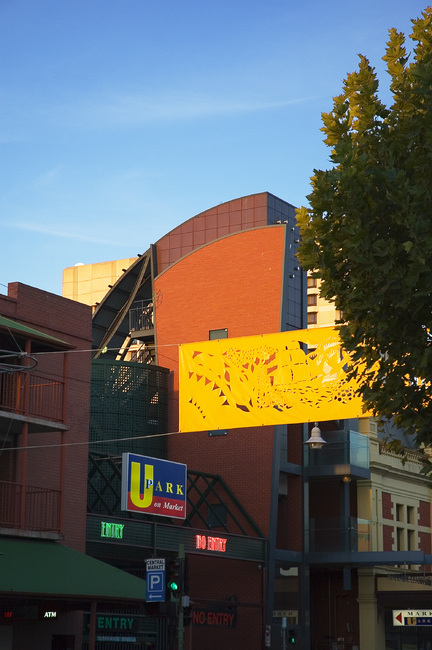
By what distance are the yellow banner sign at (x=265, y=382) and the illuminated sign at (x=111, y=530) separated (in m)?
4.35

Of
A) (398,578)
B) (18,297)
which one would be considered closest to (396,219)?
(18,297)

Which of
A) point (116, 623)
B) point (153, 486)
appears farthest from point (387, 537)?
point (116, 623)

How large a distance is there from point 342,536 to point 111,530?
13.4 meters

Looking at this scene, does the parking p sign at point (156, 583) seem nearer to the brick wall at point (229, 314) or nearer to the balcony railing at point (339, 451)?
the brick wall at point (229, 314)

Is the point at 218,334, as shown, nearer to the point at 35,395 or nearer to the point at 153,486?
the point at 153,486

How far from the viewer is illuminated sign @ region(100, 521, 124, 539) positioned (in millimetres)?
35656

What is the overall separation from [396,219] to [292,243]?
30598mm

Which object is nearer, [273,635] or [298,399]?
[298,399]

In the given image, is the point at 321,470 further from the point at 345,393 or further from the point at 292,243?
the point at 345,393

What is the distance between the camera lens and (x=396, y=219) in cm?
1631

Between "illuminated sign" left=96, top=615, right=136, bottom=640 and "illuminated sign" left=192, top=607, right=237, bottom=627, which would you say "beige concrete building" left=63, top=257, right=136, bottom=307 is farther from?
"illuminated sign" left=96, top=615, right=136, bottom=640

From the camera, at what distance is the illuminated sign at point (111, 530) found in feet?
117

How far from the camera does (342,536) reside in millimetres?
45906

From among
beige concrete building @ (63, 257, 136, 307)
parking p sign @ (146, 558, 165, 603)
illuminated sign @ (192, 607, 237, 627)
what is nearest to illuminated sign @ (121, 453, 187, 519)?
illuminated sign @ (192, 607, 237, 627)
